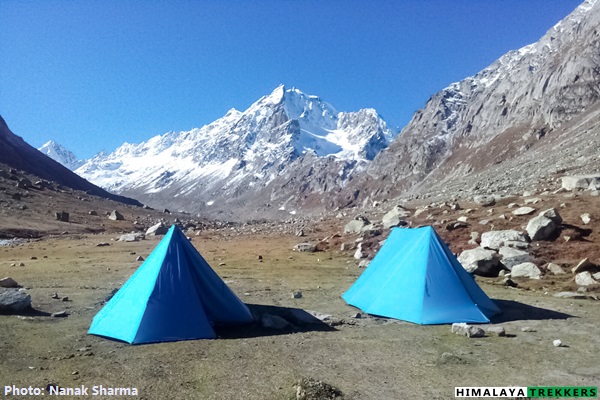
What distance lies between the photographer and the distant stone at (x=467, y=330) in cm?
1160

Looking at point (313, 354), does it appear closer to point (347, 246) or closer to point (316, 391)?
point (316, 391)

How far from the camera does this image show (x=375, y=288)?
49.7 ft

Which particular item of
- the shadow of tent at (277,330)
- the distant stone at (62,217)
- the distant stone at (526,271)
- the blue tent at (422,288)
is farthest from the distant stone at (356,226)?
the distant stone at (62,217)

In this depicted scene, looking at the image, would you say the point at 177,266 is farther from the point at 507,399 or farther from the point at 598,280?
the point at 598,280

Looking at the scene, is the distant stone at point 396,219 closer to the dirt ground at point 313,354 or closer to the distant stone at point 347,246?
the distant stone at point 347,246

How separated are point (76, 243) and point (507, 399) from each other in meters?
38.1

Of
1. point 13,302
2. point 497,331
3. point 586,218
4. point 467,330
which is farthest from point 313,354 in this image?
point 586,218

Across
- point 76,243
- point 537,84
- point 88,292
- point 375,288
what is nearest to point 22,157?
point 76,243

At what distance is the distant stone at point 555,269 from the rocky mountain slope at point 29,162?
10833cm

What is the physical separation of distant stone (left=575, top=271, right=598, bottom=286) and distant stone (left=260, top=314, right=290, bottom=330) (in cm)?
1207

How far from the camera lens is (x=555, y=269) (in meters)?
19.4

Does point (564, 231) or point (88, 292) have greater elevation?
point (564, 231)

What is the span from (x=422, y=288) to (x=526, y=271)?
330 inches

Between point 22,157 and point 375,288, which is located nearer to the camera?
point 375,288
